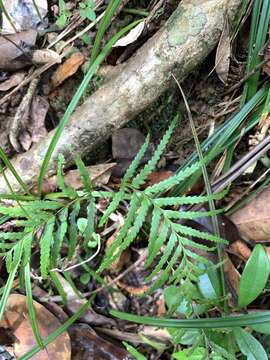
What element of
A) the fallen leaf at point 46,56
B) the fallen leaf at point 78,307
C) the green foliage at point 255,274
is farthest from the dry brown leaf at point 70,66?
the green foliage at point 255,274

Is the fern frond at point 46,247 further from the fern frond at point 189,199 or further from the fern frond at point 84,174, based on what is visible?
the fern frond at point 189,199

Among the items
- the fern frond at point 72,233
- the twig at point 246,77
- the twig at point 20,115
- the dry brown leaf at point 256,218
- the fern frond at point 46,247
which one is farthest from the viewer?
the twig at point 20,115

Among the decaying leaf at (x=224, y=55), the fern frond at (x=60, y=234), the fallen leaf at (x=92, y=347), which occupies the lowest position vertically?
the fallen leaf at (x=92, y=347)

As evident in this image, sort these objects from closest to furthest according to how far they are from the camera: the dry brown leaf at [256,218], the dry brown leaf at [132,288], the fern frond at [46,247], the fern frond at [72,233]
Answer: the fern frond at [46,247] → the fern frond at [72,233] → the dry brown leaf at [256,218] → the dry brown leaf at [132,288]

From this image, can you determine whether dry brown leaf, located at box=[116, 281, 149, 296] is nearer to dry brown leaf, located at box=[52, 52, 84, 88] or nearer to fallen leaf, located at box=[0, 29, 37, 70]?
dry brown leaf, located at box=[52, 52, 84, 88]

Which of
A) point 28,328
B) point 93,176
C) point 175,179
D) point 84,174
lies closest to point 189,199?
point 175,179

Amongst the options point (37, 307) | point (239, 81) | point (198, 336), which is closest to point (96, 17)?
point (239, 81)

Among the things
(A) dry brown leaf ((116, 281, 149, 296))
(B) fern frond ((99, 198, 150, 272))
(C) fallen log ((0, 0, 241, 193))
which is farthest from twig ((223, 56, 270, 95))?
(A) dry brown leaf ((116, 281, 149, 296))

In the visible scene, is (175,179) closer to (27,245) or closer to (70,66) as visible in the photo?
(27,245)
